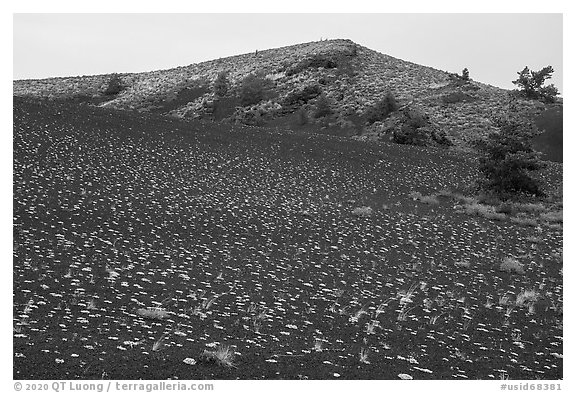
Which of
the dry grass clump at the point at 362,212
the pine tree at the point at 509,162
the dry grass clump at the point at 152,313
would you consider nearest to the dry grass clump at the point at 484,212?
the pine tree at the point at 509,162

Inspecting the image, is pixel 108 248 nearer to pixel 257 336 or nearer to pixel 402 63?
pixel 257 336

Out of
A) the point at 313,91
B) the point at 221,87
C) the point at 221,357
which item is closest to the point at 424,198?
the point at 221,357

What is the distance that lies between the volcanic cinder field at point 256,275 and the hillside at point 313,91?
2585 centimetres

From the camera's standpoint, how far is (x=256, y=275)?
13.4 m

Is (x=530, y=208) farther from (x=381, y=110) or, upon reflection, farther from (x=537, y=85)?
(x=537, y=85)

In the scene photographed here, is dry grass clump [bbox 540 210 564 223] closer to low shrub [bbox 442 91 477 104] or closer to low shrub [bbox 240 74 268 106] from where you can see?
low shrub [bbox 442 91 477 104]

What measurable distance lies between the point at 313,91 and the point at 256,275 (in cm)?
5715

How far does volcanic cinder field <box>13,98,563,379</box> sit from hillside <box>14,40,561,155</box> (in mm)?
25854

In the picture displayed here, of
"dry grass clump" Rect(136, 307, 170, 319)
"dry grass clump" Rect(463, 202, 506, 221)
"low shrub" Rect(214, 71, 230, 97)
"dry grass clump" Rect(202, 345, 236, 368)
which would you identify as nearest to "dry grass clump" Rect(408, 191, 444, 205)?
"dry grass clump" Rect(463, 202, 506, 221)

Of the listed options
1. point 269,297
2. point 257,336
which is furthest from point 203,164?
point 257,336

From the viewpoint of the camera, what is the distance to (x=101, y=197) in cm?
1947

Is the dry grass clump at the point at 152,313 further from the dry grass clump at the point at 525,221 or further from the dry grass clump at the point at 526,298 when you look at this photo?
the dry grass clump at the point at 525,221

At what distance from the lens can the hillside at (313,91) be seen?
5656 centimetres

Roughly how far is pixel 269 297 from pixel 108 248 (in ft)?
A: 14.4
